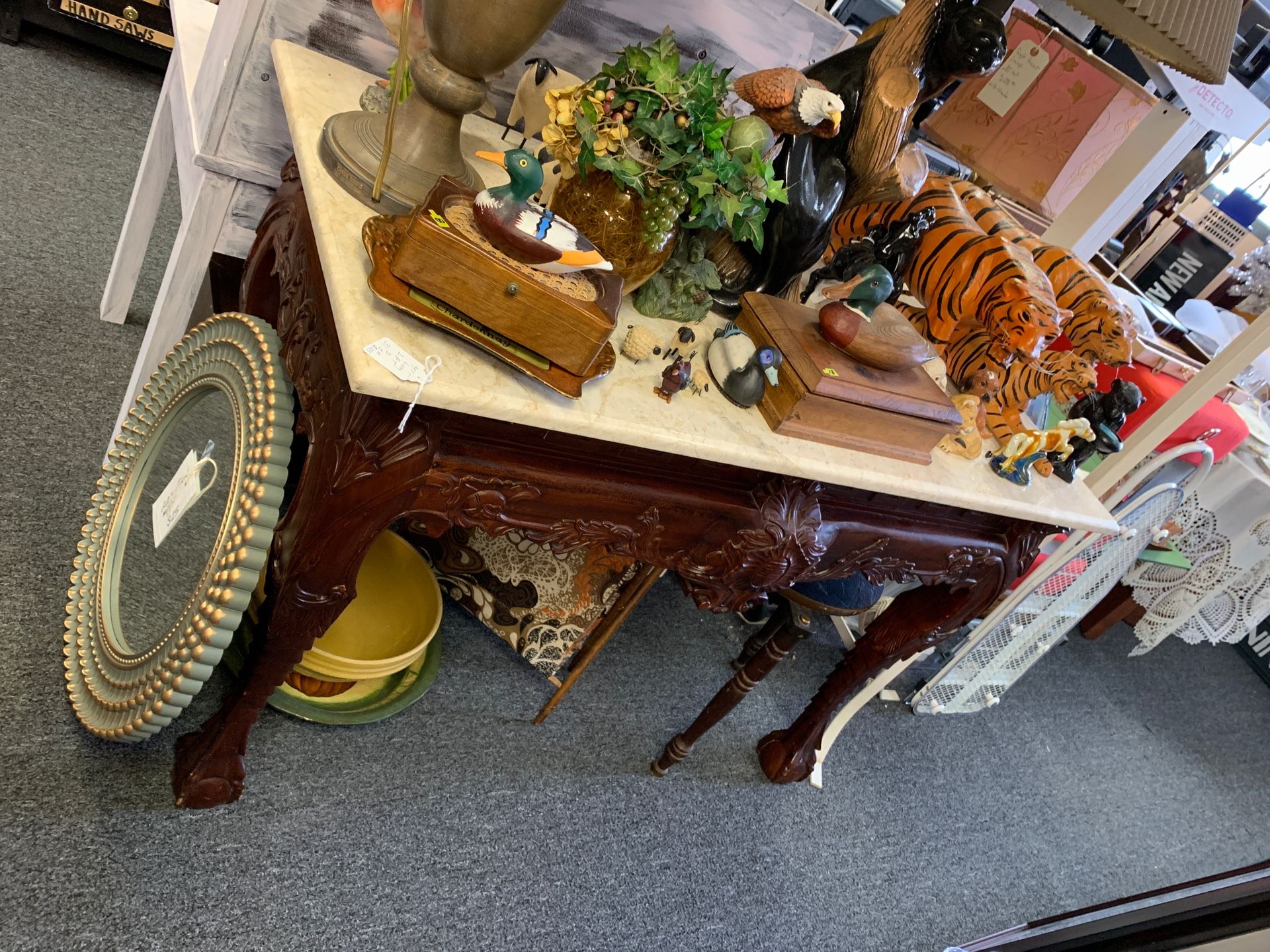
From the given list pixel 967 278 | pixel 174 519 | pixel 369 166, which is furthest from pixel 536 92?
pixel 174 519

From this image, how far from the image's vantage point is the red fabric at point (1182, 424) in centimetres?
222

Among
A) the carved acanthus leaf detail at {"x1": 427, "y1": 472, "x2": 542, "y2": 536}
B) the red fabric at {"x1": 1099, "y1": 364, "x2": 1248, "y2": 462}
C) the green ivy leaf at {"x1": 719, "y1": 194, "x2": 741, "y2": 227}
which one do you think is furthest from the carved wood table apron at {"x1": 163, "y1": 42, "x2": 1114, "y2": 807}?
the red fabric at {"x1": 1099, "y1": 364, "x2": 1248, "y2": 462}

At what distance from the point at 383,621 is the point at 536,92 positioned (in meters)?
0.93

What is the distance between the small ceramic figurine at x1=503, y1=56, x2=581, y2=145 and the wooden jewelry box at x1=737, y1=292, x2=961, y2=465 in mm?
426

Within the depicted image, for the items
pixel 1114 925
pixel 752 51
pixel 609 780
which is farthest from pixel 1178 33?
pixel 609 780

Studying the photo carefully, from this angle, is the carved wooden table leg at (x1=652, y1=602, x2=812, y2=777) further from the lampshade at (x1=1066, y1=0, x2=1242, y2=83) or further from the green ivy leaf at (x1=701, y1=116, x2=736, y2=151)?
the lampshade at (x1=1066, y1=0, x2=1242, y2=83)

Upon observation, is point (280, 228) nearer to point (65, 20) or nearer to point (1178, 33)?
point (1178, 33)

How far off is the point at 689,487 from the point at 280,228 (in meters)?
0.70

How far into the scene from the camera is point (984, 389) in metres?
1.39

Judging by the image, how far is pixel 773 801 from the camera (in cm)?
185

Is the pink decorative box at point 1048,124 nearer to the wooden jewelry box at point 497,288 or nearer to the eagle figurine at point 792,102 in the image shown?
the eagle figurine at point 792,102

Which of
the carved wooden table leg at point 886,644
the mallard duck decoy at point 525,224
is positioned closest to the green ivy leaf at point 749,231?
the mallard duck decoy at point 525,224

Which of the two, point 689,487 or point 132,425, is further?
point 132,425

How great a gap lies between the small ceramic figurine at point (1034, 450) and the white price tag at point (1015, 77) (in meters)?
1.06
